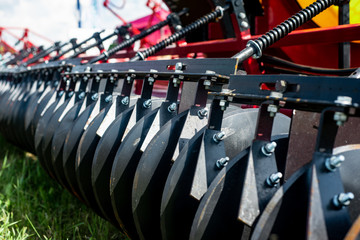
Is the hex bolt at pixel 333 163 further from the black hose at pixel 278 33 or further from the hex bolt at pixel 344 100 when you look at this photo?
the black hose at pixel 278 33

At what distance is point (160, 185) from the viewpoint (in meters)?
1.16

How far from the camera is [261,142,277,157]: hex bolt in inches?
33.0

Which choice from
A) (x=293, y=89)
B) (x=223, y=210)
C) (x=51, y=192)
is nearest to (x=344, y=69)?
(x=293, y=89)

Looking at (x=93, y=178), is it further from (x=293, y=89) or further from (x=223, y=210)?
(x=293, y=89)

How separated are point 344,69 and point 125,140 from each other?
40.6 inches

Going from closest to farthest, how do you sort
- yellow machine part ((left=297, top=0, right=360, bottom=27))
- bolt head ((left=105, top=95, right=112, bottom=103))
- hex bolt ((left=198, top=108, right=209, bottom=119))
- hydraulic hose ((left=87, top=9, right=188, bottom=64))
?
hex bolt ((left=198, top=108, right=209, bottom=119)), bolt head ((left=105, top=95, right=112, bottom=103)), yellow machine part ((left=297, top=0, right=360, bottom=27)), hydraulic hose ((left=87, top=9, right=188, bottom=64))

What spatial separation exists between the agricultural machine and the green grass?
0.20 m

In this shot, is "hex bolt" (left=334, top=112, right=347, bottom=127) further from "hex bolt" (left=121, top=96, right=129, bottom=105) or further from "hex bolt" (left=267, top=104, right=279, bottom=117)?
"hex bolt" (left=121, top=96, right=129, bottom=105)

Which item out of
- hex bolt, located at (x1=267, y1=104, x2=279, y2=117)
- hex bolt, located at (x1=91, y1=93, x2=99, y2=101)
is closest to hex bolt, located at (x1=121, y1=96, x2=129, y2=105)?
hex bolt, located at (x1=91, y1=93, x2=99, y2=101)

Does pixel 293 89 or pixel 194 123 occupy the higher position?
pixel 293 89

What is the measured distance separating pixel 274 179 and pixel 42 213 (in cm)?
153

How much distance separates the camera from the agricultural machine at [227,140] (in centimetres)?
73

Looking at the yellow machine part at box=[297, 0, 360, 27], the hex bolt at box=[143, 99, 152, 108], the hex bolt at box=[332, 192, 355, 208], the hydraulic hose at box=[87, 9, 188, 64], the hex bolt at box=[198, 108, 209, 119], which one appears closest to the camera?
the hex bolt at box=[332, 192, 355, 208]

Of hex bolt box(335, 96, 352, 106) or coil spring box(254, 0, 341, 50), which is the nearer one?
hex bolt box(335, 96, 352, 106)
